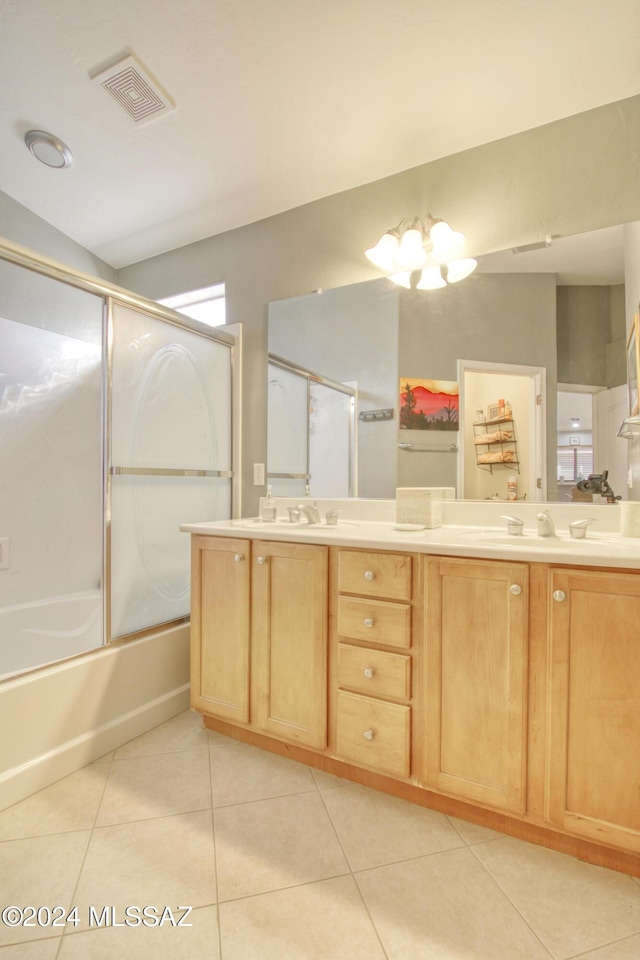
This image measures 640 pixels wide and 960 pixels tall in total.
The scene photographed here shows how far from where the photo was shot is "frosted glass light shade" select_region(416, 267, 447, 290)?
189 cm

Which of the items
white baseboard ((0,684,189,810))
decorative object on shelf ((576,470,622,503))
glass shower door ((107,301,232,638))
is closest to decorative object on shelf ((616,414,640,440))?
decorative object on shelf ((576,470,622,503))

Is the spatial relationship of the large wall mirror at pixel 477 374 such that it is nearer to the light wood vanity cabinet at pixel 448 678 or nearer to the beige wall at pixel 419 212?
the beige wall at pixel 419 212

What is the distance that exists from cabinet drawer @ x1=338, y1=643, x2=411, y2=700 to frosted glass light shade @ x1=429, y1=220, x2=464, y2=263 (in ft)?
5.10

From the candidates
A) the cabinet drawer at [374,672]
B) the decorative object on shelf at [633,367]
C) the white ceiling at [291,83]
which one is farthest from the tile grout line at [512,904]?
the white ceiling at [291,83]

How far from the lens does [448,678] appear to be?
1.31m

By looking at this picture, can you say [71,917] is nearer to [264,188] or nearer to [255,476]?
[255,476]

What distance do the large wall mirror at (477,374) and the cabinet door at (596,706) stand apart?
24.5 inches

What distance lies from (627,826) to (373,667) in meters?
0.71

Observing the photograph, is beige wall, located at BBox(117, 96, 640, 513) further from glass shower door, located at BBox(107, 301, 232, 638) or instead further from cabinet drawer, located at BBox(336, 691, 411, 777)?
cabinet drawer, located at BBox(336, 691, 411, 777)

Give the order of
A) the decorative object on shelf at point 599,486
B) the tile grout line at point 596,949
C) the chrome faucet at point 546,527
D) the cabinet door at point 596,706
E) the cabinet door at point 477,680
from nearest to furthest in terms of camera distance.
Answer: the tile grout line at point 596,949
the cabinet door at point 596,706
the cabinet door at point 477,680
the chrome faucet at point 546,527
the decorative object on shelf at point 599,486

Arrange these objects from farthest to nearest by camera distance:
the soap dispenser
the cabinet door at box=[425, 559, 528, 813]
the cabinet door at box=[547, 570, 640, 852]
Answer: the soap dispenser, the cabinet door at box=[425, 559, 528, 813], the cabinet door at box=[547, 570, 640, 852]

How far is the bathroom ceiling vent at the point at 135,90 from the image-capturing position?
62.3 inches

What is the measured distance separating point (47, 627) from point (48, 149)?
2130 mm

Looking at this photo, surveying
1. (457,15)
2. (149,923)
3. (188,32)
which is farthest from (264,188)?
(149,923)
